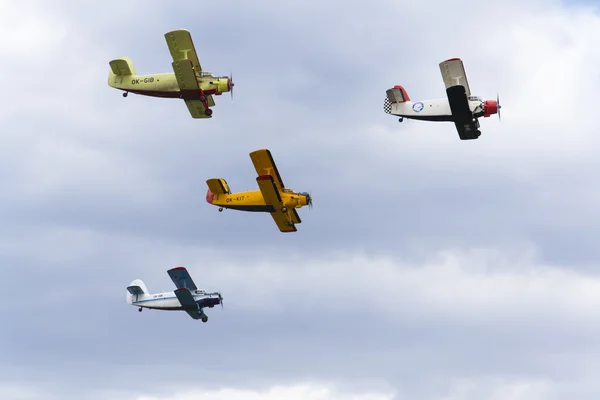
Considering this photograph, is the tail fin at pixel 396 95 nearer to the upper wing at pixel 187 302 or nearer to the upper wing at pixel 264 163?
the upper wing at pixel 264 163

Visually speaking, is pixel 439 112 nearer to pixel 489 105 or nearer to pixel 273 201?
pixel 489 105

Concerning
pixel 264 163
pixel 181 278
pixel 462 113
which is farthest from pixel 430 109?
pixel 181 278

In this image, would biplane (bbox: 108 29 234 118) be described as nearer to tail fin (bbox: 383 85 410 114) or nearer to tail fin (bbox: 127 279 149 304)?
tail fin (bbox: 383 85 410 114)

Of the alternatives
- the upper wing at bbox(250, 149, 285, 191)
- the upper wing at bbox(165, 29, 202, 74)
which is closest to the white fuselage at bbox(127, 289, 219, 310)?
the upper wing at bbox(250, 149, 285, 191)

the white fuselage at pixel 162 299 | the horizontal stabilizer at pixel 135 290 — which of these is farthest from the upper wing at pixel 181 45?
the horizontal stabilizer at pixel 135 290

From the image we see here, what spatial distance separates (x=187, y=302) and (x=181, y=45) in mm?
29287

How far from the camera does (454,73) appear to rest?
225ft

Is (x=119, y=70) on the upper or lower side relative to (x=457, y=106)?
upper

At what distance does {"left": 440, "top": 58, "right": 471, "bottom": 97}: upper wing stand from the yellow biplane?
A: 1216 cm

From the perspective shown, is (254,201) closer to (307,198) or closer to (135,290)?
(307,198)

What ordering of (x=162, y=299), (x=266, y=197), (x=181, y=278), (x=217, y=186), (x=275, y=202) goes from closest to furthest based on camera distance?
1. (x=266, y=197)
2. (x=275, y=202)
3. (x=217, y=186)
4. (x=181, y=278)
5. (x=162, y=299)

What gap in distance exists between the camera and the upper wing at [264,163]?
230ft

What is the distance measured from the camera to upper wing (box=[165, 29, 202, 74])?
70.6 m

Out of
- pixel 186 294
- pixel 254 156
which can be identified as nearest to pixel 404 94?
pixel 254 156
